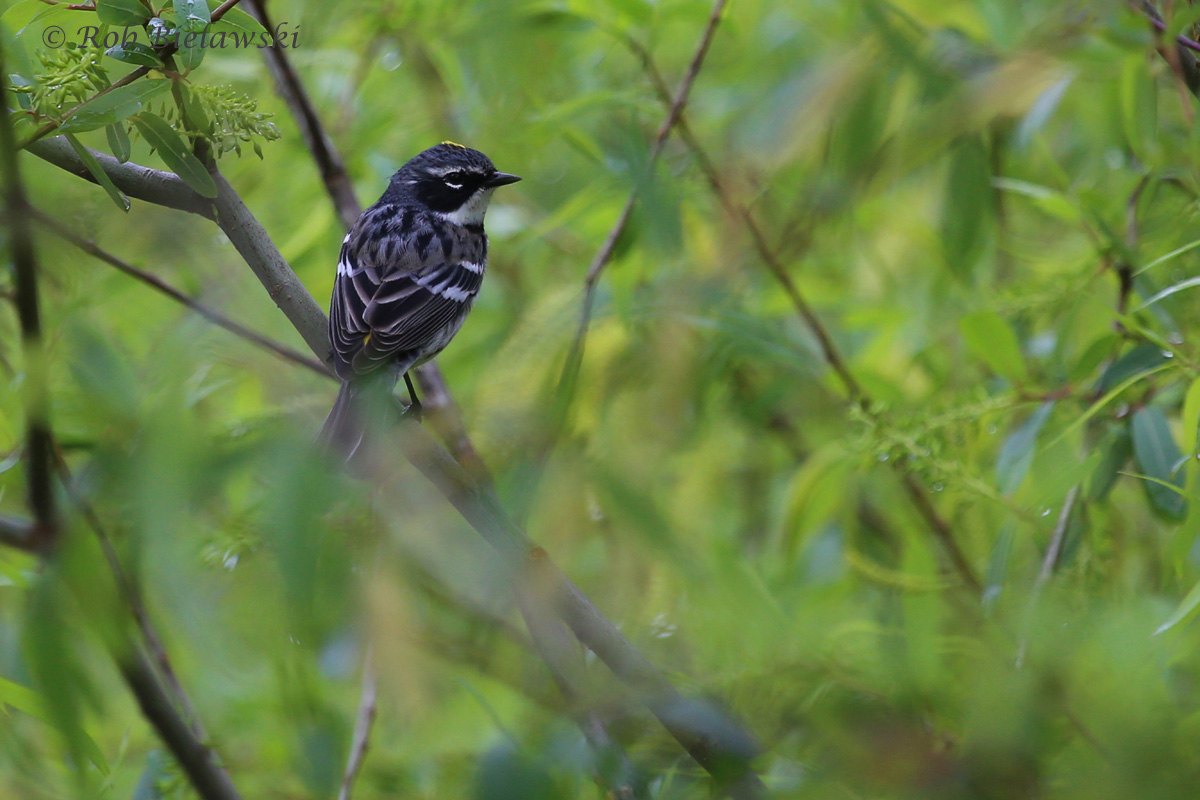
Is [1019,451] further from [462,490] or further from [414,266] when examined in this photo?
[414,266]

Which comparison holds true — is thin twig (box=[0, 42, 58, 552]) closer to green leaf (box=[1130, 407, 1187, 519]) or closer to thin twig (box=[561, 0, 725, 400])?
thin twig (box=[561, 0, 725, 400])

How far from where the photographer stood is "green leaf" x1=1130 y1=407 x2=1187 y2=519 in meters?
1.70

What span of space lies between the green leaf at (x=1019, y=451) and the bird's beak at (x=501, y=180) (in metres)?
1.71

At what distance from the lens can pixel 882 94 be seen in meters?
1.23

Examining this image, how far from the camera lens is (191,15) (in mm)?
1154

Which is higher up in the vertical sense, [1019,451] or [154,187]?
[154,187]

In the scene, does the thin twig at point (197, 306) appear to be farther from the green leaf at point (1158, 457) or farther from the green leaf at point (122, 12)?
the green leaf at point (1158, 457)

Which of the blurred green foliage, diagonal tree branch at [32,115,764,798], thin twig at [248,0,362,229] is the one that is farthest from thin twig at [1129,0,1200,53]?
thin twig at [248,0,362,229]

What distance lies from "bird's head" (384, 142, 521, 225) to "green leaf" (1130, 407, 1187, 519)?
190cm

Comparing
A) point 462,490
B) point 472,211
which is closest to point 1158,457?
point 462,490

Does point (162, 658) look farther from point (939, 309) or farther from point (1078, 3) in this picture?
point (939, 309)

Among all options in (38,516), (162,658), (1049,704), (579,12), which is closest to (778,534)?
(579,12)

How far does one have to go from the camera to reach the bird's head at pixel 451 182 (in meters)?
3.20

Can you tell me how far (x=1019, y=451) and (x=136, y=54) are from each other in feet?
5.46
